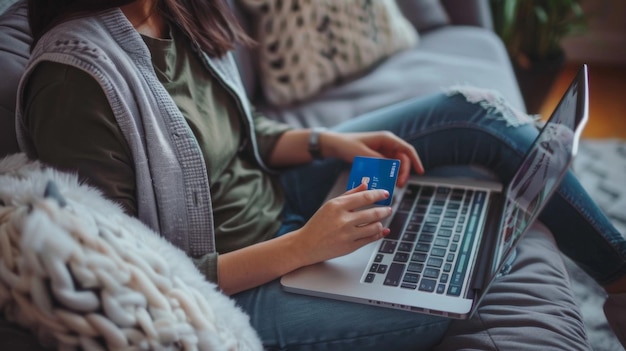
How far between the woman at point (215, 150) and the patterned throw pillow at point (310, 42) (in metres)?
0.31

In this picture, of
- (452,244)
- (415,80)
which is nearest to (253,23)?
(415,80)

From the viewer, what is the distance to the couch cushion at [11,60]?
81 cm

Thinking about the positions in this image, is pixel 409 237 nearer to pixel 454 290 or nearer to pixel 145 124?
pixel 454 290

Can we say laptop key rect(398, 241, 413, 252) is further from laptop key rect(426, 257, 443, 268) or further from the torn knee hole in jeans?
the torn knee hole in jeans

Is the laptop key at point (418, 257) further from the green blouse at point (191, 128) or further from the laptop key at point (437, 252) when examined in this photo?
the green blouse at point (191, 128)

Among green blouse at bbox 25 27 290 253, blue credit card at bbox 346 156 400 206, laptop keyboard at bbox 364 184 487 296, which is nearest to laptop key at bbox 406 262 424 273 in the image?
laptop keyboard at bbox 364 184 487 296

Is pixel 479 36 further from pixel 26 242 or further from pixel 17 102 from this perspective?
pixel 26 242

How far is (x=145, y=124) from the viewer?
2.55 feet

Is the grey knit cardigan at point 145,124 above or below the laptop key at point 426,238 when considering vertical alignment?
above

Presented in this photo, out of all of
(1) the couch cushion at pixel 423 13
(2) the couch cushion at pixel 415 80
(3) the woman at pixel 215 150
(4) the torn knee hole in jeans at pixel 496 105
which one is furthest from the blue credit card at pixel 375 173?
(1) the couch cushion at pixel 423 13

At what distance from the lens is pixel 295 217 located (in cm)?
108

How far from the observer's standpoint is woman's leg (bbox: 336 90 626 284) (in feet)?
3.15

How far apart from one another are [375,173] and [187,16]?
0.44m

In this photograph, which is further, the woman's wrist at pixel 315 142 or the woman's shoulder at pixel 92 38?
the woman's wrist at pixel 315 142
